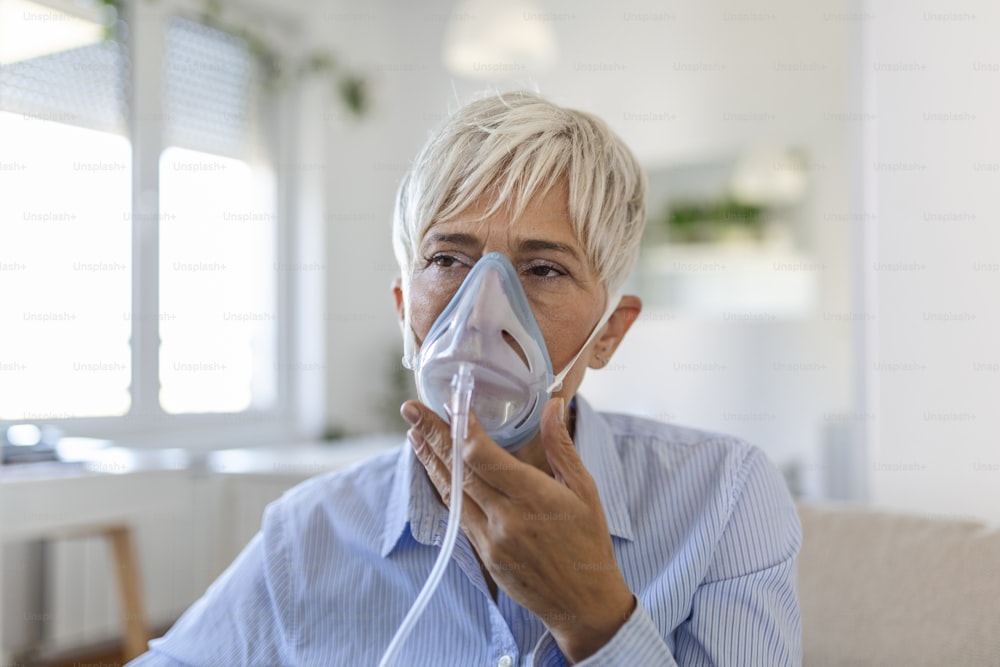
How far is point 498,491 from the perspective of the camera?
86 cm

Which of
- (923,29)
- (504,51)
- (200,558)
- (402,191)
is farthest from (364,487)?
(200,558)

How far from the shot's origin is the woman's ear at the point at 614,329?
122 centimetres

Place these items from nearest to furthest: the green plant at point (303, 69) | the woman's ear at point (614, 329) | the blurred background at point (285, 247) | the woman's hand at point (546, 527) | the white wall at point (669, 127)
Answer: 1. the woman's hand at point (546, 527)
2. the woman's ear at point (614, 329)
3. the blurred background at point (285, 247)
4. the white wall at point (669, 127)
5. the green plant at point (303, 69)

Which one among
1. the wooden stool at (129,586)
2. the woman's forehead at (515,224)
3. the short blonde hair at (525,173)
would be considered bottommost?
the wooden stool at (129,586)

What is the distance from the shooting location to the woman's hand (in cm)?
84

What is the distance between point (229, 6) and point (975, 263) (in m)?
3.54

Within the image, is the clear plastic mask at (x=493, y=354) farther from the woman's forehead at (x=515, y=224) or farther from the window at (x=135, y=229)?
the window at (x=135, y=229)

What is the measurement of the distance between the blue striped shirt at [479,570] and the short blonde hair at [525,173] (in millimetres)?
267

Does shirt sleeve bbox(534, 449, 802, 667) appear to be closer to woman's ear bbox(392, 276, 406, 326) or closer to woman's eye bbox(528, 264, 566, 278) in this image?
woman's eye bbox(528, 264, 566, 278)

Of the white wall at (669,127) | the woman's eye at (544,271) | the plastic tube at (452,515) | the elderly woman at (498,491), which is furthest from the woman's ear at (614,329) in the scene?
the white wall at (669,127)

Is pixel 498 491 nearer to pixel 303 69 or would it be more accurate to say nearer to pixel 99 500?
pixel 99 500

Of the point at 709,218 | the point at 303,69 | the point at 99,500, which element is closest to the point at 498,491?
the point at 99,500

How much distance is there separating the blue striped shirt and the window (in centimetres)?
238

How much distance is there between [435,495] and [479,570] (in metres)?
0.12
